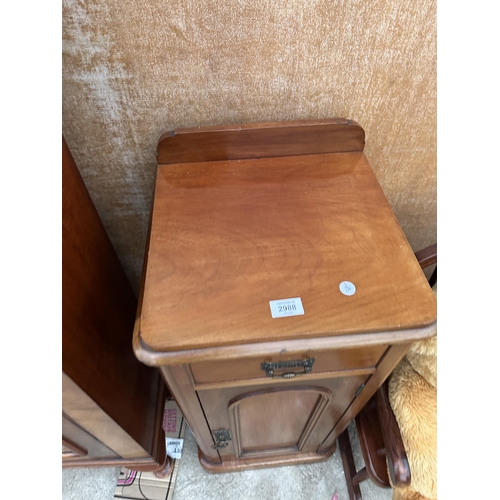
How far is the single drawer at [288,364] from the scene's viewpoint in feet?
1.71

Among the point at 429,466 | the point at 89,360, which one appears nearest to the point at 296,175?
the point at 89,360

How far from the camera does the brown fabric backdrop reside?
1.91ft

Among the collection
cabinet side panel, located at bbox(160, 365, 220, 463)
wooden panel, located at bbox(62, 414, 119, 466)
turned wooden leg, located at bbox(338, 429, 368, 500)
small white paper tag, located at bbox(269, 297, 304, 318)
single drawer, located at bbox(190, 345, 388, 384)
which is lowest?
turned wooden leg, located at bbox(338, 429, 368, 500)

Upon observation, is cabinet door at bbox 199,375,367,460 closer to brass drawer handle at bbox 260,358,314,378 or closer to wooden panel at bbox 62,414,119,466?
brass drawer handle at bbox 260,358,314,378

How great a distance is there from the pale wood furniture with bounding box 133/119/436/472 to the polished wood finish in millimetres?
167

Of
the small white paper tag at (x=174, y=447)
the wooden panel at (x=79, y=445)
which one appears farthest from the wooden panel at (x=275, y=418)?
the wooden panel at (x=79, y=445)

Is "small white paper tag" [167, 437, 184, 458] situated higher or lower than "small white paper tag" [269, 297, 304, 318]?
lower

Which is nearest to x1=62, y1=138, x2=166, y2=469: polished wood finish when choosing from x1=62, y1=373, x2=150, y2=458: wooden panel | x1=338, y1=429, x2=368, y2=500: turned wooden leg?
x1=62, y1=373, x2=150, y2=458: wooden panel

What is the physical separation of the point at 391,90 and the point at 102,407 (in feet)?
2.79

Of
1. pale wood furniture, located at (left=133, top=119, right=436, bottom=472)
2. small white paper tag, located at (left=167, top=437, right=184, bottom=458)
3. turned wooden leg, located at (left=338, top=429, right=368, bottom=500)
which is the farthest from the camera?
small white paper tag, located at (left=167, top=437, right=184, bottom=458)

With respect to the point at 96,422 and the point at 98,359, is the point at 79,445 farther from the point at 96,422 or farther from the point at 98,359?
the point at 98,359

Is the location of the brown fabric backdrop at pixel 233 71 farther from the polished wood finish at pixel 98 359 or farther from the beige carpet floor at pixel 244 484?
the beige carpet floor at pixel 244 484

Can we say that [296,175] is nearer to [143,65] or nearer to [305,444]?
[143,65]

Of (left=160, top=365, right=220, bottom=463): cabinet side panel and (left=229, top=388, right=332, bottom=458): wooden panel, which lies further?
(left=229, top=388, right=332, bottom=458): wooden panel
